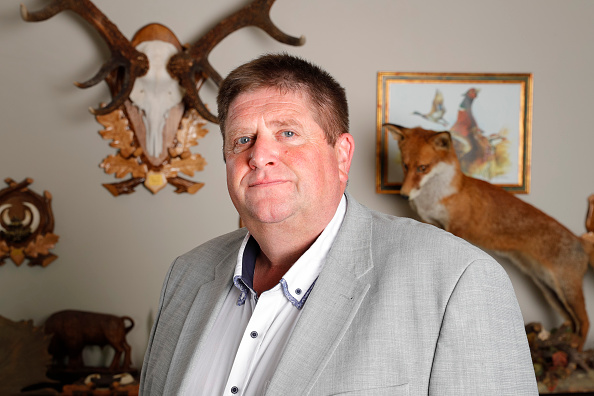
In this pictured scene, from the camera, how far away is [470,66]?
138 inches

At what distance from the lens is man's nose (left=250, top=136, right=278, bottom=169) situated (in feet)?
4.40

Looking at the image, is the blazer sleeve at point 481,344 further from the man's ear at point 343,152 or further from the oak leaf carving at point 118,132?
the oak leaf carving at point 118,132

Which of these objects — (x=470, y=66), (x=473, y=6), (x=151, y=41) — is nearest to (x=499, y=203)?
(x=470, y=66)

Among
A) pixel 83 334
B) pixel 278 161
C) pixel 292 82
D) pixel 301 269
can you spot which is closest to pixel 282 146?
pixel 278 161

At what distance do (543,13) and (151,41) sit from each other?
2297 millimetres

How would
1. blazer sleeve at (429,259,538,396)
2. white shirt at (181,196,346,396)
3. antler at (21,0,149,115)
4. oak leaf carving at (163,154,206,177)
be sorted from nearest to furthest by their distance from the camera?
1. blazer sleeve at (429,259,538,396)
2. white shirt at (181,196,346,396)
3. antler at (21,0,149,115)
4. oak leaf carving at (163,154,206,177)

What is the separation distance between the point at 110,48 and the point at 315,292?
93.4 inches

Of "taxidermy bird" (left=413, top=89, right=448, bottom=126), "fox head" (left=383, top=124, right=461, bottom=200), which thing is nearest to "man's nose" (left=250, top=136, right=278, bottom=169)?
"fox head" (left=383, top=124, right=461, bottom=200)

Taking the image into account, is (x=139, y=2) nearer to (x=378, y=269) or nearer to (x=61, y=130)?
(x=61, y=130)

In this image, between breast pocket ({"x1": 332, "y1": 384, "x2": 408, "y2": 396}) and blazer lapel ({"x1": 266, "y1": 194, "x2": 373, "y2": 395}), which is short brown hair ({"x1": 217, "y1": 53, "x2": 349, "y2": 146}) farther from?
breast pocket ({"x1": 332, "y1": 384, "x2": 408, "y2": 396})

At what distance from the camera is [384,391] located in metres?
1.11

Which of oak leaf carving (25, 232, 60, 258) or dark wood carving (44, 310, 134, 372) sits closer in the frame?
dark wood carving (44, 310, 134, 372)

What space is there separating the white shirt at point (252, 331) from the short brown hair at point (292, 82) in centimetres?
23

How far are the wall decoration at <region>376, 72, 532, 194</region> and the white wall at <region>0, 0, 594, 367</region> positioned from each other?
0.07 metres
